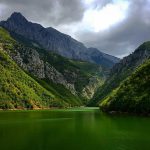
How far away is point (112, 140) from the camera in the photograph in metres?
79.6

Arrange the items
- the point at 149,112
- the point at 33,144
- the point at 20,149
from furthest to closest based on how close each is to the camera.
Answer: the point at 149,112 → the point at 33,144 → the point at 20,149

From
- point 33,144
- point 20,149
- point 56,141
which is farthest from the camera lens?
point 56,141

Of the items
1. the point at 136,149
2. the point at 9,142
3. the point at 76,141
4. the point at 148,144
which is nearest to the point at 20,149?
the point at 9,142

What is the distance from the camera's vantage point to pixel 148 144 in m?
71.6

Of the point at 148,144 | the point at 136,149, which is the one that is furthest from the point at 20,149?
the point at 148,144

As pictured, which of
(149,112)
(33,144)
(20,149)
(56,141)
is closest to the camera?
(20,149)

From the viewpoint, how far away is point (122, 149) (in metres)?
66.7

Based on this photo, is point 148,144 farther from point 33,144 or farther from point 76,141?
point 33,144

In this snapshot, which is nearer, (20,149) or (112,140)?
(20,149)

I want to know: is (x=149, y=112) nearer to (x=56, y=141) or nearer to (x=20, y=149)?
(x=56, y=141)

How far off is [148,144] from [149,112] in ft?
423

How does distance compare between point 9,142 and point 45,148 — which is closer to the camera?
point 45,148

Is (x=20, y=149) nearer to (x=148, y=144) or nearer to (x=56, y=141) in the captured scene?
(x=56, y=141)

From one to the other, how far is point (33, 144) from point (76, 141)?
1096 cm
